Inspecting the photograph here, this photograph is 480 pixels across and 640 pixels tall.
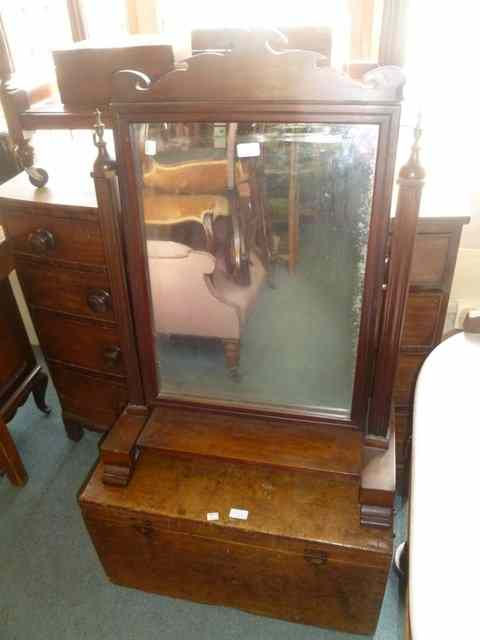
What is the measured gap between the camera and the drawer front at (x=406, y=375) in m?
1.45

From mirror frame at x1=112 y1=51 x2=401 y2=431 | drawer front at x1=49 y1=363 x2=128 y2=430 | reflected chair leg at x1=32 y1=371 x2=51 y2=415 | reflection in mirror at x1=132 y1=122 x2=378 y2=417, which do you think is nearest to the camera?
mirror frame at x1=112 y1=51 x2=401 y2=431

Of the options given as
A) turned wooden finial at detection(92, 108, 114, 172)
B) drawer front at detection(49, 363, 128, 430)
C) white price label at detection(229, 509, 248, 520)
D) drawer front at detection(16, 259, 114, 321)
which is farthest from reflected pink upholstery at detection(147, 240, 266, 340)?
drawer front at detection(49, 363, 128, 430)

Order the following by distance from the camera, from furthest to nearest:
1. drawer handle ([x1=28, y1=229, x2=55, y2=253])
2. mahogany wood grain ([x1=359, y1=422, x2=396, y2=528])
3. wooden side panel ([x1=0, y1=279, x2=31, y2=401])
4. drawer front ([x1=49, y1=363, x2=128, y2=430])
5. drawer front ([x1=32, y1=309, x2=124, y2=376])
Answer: wooden side panel ([x1=0, y1=279, x2=31, y2=401]) < drawer front ([x1=49, y1=363, x2=128, y2=430]) < drawer front ([x1=32, y1=309, x2=124, y2=376]) < drawer handle ([x1=28, y1=229, x2=55, y2=253]) < mahogany wood grain ([x1=359, y1=422, x2=396, y2=528])

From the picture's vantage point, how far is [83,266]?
56.3 inches

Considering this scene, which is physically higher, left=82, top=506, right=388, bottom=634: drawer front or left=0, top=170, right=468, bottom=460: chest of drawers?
left=0, top=170, right=468, bottom=460: chest of drawers

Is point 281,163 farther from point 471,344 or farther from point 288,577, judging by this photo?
point 288,577

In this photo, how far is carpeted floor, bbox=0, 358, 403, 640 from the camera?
141 centimetres

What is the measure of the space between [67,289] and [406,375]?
0.93 meters

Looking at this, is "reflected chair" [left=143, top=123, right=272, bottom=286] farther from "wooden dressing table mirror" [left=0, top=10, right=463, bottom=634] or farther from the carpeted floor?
the carpeted floor

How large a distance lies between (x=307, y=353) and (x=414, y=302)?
31cm

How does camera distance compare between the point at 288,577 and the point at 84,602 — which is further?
the point at 84,602

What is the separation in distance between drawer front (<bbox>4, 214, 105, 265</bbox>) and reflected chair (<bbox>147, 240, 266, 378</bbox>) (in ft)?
0.84

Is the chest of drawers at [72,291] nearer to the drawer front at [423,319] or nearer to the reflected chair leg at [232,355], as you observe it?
the reflected chair leg at [232,355]

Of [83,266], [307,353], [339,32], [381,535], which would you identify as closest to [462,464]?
[381,535]
